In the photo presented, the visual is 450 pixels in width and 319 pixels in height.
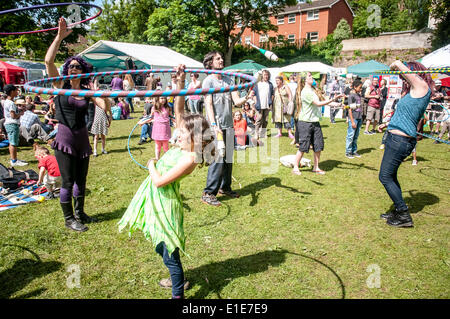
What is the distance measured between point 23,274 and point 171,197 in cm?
219

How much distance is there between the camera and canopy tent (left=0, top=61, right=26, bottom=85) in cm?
2445

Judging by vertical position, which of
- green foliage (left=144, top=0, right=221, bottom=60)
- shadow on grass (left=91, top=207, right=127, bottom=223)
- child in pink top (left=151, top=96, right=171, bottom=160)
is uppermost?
green foliage (left=144, top=0, right=221, bottom=60)

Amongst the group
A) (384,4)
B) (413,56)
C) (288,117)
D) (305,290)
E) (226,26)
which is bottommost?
A: (305,290)

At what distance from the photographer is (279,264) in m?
3.71

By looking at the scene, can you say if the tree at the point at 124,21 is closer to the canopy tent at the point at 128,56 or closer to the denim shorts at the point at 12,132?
the canopy tent at the point at 128,56

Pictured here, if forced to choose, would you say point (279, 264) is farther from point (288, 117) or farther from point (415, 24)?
point (415, 24)

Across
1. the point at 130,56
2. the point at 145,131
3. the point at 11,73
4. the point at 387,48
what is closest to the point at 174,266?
the point at 145,131

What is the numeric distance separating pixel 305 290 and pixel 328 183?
3742mm

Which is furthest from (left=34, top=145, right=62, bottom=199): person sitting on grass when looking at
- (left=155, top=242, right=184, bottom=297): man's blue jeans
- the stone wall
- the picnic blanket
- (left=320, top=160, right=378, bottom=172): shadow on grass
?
the stone wall

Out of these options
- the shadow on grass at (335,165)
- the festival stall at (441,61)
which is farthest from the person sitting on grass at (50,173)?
the festival stall at (441,61)

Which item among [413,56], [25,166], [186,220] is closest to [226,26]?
[413,56]

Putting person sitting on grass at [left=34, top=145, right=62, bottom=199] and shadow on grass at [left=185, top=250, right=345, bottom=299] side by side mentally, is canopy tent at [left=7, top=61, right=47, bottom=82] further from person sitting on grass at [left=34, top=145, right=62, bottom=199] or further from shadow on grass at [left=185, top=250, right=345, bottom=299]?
shadow on grass at [left=185, top=250, right=345, bottom=299]

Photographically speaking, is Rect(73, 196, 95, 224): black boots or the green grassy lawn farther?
Rect(73, 196, 95, 224): black boots

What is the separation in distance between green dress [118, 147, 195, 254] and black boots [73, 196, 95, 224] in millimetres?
2075
